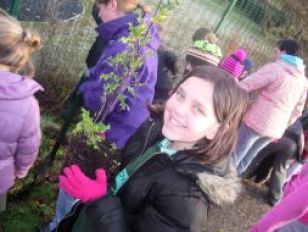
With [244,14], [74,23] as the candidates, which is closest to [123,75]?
[74,23]

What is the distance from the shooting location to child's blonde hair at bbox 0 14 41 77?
2107 mm

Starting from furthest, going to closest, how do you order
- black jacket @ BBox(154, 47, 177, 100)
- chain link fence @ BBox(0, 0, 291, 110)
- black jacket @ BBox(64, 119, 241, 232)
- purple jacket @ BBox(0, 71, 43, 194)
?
chain link fence @ BBox(0, 0, 291, 110), black jacket @ BBox(154, 47, 177, 100), purple jacket @ BBox(0, 71, 43, 194), black jacket @ BBox(64, 119, 241, 232)

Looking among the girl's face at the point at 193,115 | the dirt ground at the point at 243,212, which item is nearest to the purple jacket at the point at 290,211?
the girl's face at the point at 193,115

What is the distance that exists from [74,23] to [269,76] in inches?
78.6

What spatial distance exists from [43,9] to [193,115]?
2.51 m

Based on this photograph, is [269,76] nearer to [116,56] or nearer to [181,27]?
[181,27]

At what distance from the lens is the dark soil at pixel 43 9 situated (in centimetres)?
365

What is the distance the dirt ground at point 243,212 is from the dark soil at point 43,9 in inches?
95.1

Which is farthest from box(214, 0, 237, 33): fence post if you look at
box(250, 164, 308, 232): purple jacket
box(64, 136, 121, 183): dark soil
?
box(64, 136, 121, 183): dark soil

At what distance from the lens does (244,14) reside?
20.5 ft

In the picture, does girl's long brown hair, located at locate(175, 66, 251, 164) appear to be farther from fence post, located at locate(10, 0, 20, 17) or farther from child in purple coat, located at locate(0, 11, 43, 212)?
fence post, located at locate(10, 0, 20, 17)

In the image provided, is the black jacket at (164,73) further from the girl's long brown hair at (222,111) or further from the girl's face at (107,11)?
the girl's long brown hair at (222,111)

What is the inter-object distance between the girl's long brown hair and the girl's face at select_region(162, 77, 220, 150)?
0.9 inches

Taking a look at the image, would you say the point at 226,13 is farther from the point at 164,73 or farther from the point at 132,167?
the point at 132,167
